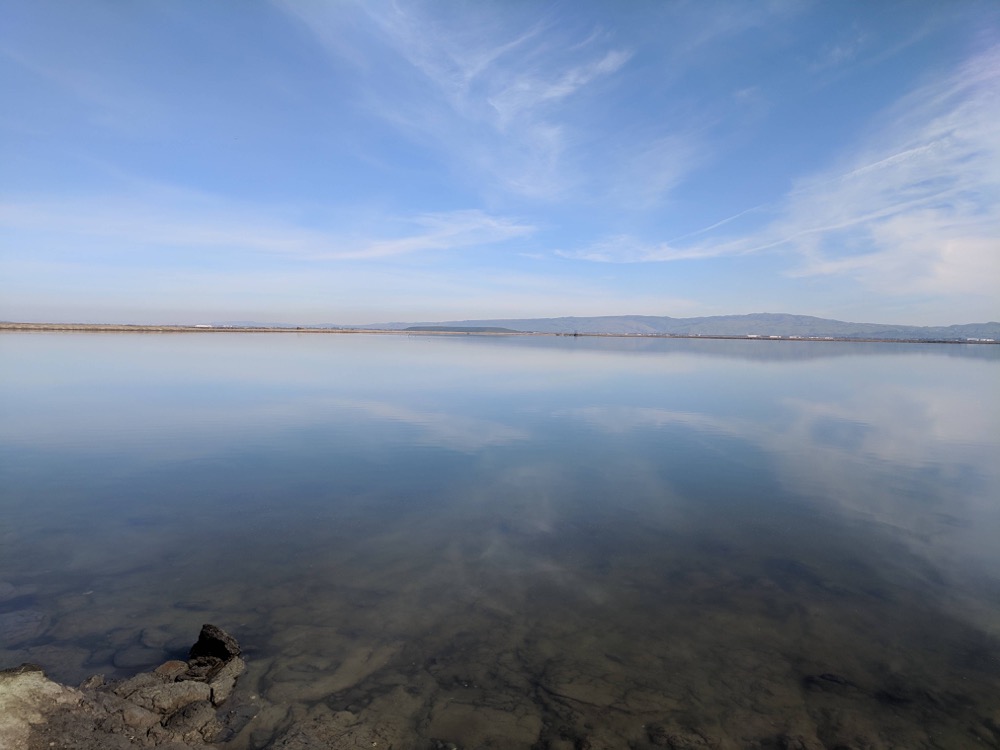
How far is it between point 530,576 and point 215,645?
13.3 ft

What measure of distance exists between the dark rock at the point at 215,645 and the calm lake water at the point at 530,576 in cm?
30

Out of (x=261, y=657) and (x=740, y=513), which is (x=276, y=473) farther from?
(x=740, y=513)

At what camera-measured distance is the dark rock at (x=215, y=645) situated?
544 cm

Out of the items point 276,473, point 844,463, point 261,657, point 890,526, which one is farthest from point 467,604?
point 844,463

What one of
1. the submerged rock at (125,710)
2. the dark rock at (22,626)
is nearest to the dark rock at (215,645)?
the submerged rock at (125,710)

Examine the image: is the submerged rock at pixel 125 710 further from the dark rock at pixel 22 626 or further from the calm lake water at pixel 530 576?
the dark rock at pixel 22 626

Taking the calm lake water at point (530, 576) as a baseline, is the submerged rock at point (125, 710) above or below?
above

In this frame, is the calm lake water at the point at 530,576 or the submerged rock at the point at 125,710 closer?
the submerged rock at the point at 125,710

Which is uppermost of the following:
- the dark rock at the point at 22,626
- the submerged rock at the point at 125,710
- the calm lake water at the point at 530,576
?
the submerged rock at the point at 125,710

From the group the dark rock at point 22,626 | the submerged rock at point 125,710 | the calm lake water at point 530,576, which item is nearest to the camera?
the submerged rock at point 125,710

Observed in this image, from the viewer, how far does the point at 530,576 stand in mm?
7668

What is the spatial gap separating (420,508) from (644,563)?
436cm

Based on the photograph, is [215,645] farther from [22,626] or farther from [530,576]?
[530,576]

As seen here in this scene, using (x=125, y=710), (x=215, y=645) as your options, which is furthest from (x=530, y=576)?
(x=125, y=710)
